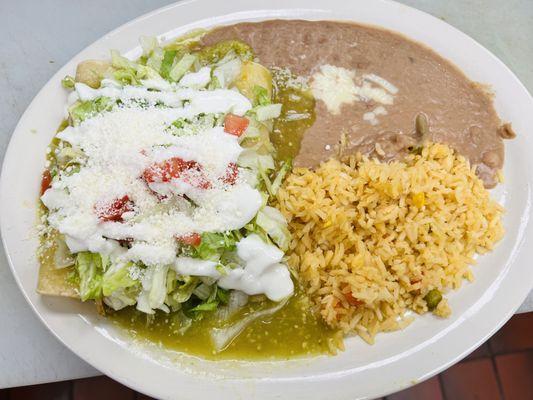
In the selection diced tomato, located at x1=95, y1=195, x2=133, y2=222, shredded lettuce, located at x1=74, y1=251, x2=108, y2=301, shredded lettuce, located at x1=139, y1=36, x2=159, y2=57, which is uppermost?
shredded lettuce, located at x1=139, y1=36, x2=159, y2=57

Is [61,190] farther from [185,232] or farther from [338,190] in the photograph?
[338,190]

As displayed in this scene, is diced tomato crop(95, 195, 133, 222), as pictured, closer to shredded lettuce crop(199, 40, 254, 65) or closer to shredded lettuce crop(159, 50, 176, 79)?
shredded lettuce crop(159, 50, 176, 79)

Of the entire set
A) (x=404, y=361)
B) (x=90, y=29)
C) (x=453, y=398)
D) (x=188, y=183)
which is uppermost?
(x=90, y=29)

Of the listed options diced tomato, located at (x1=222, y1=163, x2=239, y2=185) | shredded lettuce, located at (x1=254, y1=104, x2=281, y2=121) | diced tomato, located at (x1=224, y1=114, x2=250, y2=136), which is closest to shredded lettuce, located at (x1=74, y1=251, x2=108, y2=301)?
diced tomato, located at (x1=222, y1=163, x2=239, y2=185)

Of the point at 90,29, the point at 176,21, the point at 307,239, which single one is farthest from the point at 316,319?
the point at 90,29

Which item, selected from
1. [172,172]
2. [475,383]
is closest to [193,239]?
[172,172]

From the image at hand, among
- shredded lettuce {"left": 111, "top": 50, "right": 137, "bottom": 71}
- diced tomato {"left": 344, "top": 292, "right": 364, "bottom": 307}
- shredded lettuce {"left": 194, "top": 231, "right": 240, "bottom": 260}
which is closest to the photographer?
shredded lettuce {"left": 194, "top": 231, "right": 240, "bottom": 260}
